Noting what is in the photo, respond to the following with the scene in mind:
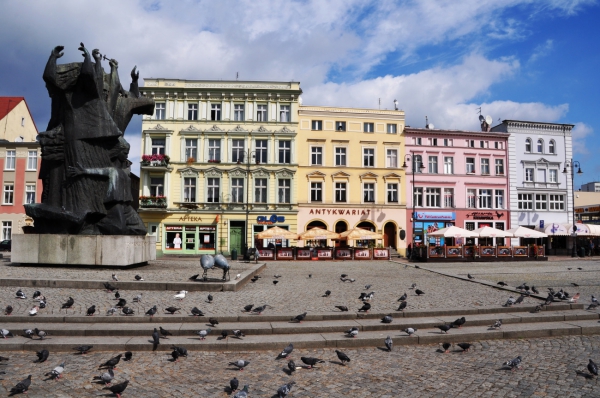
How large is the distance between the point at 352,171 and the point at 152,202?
16.9 meters

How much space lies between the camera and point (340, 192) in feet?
134

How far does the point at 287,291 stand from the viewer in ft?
44.5

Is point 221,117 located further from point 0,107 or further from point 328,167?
point 0,107

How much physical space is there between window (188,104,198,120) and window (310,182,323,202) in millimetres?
11384

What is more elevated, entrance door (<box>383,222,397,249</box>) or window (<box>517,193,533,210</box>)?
window (<box>517,193,533,210</box>)

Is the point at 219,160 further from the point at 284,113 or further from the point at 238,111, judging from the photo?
the point at 284,113

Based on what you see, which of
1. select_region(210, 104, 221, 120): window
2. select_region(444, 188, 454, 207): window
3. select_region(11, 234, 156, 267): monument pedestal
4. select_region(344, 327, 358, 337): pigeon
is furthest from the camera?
select_region(444, 188, 454, 207): window

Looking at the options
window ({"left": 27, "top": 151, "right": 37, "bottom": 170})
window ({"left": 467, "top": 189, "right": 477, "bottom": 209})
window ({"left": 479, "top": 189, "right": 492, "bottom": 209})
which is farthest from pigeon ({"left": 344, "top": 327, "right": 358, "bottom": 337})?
window ({"left": 27, "top": 151, "right": 37, "bottom": 170})

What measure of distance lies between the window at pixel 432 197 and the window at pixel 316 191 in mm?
9773

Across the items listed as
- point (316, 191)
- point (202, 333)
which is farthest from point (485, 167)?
point (202, 333)

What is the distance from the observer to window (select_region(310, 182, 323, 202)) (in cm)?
4041

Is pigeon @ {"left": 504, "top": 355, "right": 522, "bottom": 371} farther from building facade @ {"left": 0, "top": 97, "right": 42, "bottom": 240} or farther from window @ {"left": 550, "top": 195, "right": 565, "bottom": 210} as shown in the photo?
building facade @ {"left": 0, "top": 97, "right": 42, "bottom": 240}

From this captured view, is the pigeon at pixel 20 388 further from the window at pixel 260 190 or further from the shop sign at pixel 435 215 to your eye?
the shop sign at pixel 435 215

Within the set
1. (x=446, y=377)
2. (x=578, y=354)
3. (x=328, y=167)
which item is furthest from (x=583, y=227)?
(x=446, y=377)
